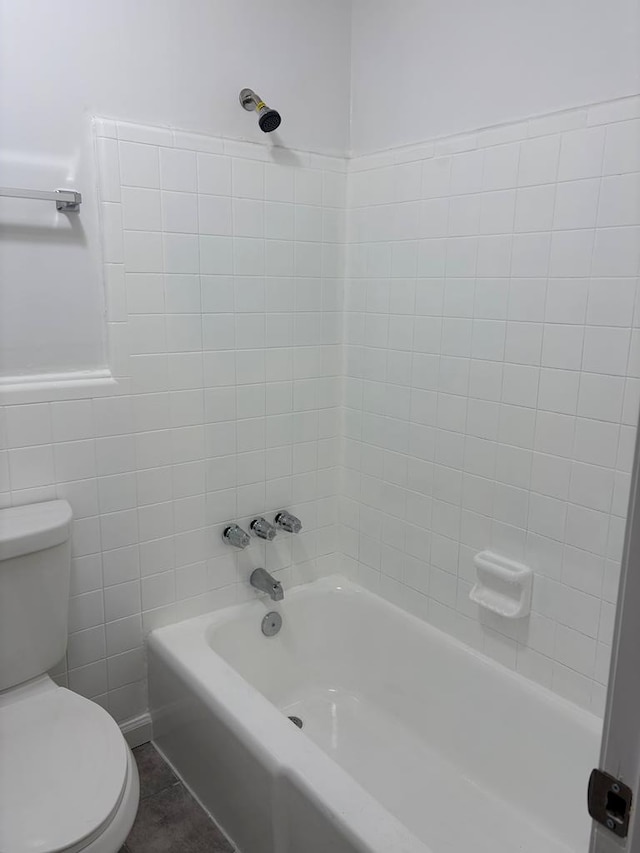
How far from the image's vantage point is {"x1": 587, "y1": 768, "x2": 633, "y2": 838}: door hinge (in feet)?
1.86

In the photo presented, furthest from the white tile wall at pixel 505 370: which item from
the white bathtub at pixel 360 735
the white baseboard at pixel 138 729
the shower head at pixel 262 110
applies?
the white baseboard at pixel 138 729

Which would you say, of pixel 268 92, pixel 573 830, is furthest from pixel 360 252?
pixel 573 830

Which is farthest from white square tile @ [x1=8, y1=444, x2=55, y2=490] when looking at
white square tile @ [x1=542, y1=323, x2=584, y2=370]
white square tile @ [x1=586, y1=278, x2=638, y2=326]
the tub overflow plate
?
white square tile @ [x1=586, y1=278, x2=638, y2=326]

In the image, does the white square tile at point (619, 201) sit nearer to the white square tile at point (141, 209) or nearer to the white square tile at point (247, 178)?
the white square tile at point (247, 178)

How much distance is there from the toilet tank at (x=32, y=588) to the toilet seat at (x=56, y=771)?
0.08 metres

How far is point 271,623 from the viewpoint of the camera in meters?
2.16

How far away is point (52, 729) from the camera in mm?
1449

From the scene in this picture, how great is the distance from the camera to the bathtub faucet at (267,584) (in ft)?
6.88

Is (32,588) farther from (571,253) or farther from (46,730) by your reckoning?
(571,253)

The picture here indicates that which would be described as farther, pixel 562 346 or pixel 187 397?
pixel 187 397

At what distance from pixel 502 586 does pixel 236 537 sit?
0.84m

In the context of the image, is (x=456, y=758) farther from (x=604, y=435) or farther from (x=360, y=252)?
(x=360, y=252)

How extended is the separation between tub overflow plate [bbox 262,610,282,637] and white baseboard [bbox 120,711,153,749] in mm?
453

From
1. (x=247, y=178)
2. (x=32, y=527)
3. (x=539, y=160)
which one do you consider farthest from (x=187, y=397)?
(x=539, y=160)
